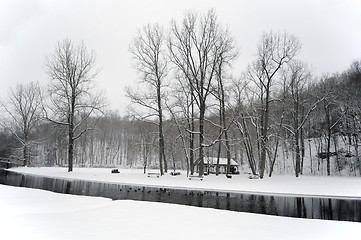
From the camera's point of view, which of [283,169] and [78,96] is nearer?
[78,96]

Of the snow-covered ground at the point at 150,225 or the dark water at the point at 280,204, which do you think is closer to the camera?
the snow-covered ground at the point at 150,225

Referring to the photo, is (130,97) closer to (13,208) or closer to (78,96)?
(78,96)

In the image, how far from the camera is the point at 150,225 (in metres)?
9.84

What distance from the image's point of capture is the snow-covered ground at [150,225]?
8.48m

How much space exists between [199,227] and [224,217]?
7.92ft

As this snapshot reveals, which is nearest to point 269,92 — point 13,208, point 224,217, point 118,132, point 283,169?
point 283,169

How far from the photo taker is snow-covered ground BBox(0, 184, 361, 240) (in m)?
8.48

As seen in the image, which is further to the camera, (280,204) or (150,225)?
(280,204)

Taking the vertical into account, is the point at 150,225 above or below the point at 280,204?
above

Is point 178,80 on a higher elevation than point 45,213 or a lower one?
higher

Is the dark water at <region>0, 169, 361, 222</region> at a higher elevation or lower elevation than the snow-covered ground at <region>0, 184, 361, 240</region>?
lower

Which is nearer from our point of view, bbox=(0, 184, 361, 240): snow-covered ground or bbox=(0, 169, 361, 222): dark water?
bbox=(0, 184, 361, 240): snow-covered ground

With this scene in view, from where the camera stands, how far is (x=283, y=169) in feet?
169

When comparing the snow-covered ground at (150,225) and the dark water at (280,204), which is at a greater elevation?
the snow-covered ground at (150,225)
